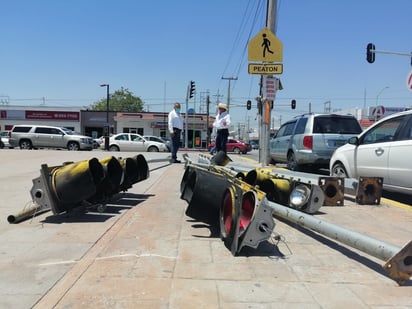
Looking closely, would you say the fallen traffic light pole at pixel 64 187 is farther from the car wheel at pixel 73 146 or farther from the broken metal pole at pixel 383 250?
the car wheel at pixel 73 146

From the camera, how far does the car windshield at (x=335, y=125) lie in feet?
36.4

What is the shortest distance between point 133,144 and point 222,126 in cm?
2365

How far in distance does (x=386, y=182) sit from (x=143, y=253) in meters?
5.13

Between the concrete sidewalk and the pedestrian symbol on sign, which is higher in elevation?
the pedestrian symbol on sign

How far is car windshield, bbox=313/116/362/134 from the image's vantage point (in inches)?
436

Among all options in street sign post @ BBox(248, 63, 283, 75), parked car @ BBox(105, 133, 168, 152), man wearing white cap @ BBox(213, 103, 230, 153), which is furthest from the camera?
parked car @ BBox(105, 133, 168, 152)

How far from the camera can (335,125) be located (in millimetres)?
11203

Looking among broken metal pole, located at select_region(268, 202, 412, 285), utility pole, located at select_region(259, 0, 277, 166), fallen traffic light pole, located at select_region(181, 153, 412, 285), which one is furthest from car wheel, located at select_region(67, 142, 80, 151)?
broken metal pole, located at select_region(268, 202, 412, 285)

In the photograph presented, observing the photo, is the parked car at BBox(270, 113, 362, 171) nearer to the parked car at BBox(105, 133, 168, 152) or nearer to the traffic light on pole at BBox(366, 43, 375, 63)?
the traffic light on pole at BBox(366, 43, 375, 63)

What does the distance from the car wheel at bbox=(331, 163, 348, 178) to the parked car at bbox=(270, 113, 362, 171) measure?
60.6 inches

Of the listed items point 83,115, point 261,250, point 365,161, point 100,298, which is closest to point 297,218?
point 261,250

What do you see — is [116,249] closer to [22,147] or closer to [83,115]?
[22,147]

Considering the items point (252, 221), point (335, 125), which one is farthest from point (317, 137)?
point (252, 221)

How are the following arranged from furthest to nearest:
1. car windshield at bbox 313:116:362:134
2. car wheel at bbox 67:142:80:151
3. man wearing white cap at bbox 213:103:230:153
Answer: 1. car wheel at bbox 67:142:80:151
2. man wearing white cap at bbox 213:103:230:153
3. car windshield at bbox 313:116:362:134
